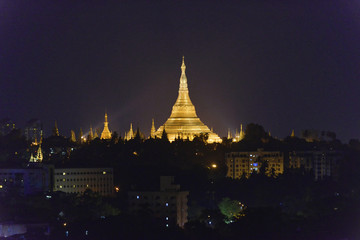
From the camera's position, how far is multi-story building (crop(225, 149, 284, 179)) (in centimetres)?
5112

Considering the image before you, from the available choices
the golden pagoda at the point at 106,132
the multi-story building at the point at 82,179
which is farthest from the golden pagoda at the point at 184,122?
the multi-story building at the point at 82,179

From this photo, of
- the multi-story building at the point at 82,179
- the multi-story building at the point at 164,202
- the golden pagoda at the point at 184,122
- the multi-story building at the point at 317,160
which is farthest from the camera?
the golden pagoda at the point at 184,122

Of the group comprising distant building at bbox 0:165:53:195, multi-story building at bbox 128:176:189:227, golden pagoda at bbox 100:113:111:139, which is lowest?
multi-story building at bbox 128:176:189:227

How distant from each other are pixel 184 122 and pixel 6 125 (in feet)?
19.9

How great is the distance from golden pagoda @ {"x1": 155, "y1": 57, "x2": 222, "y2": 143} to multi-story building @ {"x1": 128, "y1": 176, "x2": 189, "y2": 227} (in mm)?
12106

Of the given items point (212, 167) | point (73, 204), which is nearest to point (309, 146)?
point (212, 167)

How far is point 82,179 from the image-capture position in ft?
150

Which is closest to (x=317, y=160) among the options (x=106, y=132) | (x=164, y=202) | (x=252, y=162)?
(x=252, y=162)

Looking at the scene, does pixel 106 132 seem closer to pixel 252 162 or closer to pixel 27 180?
pixel 252 162

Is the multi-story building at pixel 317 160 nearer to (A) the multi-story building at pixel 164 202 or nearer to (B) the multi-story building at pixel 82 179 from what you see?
(B) the multi-story building at pixel 82 179

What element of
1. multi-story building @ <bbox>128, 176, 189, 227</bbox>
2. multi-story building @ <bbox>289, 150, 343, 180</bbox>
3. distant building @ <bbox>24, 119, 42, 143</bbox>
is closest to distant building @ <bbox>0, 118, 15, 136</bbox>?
distant building @ <bbox>24, 119, 42, 143</bbox>

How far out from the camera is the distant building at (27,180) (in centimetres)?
4510

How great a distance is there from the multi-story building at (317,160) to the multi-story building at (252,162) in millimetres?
948

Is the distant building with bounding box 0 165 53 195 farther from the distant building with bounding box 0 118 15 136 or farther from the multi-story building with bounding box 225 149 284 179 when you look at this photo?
the distant building with bounding box 0 118 15 136
